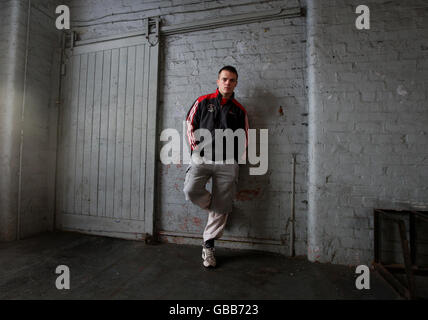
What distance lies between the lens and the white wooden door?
242 centimetres

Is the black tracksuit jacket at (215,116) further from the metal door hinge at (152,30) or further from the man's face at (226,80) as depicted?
the metal door hinge at (152,30)

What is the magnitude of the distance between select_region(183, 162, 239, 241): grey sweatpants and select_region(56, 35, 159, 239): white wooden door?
2.22 feet

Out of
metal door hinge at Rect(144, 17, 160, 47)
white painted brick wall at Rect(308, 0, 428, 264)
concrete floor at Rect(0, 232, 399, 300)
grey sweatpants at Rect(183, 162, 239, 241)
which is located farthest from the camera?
metal door hinge at Rect(144, 17, 160, 47)

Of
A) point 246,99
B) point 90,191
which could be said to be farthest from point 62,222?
point 246,99

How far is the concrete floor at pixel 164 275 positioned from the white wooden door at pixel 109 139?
15.7 inches

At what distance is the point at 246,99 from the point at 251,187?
89 cm

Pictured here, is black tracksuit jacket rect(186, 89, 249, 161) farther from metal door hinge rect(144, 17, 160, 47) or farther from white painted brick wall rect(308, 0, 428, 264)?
metal door hinge rect(144, 17, 160, 47)

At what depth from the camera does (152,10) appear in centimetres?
246

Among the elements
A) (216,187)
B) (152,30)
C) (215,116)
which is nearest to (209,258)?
Result: (216,187)

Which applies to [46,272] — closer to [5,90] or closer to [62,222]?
[62,222]

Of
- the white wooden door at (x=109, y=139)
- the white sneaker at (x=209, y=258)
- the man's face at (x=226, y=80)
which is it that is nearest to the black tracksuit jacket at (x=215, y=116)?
the man's face at (x=226, y=80)

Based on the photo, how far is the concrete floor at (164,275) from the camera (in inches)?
56.1

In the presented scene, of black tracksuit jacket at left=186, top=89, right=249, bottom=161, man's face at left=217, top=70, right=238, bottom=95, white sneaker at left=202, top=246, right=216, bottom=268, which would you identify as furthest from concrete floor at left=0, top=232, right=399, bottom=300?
man's face at left=217, top=70, right=238, bottom=95

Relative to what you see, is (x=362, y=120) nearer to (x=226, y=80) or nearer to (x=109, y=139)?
(x=226, y=80)
